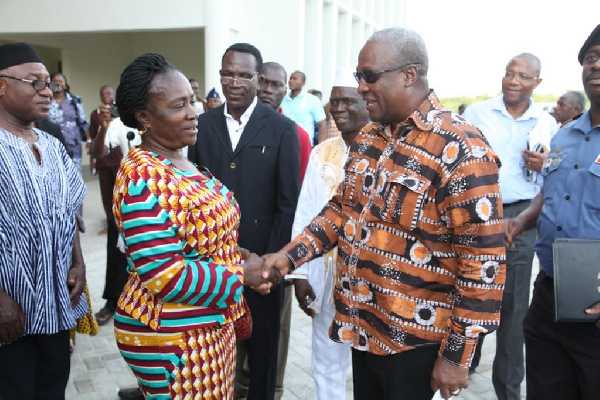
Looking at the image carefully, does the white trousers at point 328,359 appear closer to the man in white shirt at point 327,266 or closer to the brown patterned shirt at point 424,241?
the man in white shirt at point 327,266

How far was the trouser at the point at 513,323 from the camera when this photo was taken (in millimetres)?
3588

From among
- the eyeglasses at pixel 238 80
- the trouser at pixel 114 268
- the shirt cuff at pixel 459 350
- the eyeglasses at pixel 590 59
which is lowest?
the trouser at pixel 114 268

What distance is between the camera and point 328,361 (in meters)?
3.14

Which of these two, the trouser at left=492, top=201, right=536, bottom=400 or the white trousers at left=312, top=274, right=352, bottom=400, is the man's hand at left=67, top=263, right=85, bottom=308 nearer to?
the white trousers at left=312, top=274, right=352, bottom=400

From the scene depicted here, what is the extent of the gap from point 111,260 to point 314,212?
107 inches

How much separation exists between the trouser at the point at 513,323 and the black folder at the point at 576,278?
4.65ft

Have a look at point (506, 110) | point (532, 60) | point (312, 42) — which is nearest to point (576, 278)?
point (506, 110)

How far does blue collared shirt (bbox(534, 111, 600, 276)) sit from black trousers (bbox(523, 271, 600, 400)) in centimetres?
20

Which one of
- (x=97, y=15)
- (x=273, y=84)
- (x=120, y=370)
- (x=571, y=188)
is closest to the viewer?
(x=571, y=188)

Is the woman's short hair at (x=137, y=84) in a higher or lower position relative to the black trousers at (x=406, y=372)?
higher

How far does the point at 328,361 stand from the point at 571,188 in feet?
5.52

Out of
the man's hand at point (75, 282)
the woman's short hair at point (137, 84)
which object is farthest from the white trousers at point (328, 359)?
the woman's short hair at point (137, 84)

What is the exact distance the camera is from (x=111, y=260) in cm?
501

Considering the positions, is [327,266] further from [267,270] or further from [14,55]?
[14,55]
